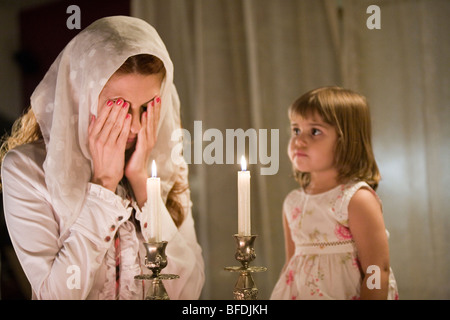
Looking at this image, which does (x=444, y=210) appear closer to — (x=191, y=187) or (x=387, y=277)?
(x=387, y=277)

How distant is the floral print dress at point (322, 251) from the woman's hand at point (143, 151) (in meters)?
0.31

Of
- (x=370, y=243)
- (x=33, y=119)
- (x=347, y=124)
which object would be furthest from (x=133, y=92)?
(x=370, y=243)

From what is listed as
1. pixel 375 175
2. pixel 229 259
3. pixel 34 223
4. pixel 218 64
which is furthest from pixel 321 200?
pixel 34 223

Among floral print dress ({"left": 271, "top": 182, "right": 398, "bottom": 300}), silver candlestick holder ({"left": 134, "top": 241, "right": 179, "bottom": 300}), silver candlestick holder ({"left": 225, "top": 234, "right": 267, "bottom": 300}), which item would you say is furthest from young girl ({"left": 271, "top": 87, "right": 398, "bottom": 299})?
silver candlestick holder ({"left": 134, "top": 241, "right": 179, "bottom": 300})

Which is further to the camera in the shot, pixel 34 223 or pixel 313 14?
pixel 313 14

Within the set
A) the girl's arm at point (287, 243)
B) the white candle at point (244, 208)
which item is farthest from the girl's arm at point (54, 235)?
the girl's arm at point (287, 243)

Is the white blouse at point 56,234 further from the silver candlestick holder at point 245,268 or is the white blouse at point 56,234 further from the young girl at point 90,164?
the silver candlestick holder at point 245,268

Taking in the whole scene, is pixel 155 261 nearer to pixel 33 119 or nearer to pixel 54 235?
pixel 54 235

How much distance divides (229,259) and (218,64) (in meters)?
0.41

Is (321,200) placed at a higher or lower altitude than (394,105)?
lower

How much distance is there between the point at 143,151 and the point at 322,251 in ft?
1.32

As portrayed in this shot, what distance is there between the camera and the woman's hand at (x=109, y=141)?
0.99 metres

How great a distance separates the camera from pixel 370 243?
103 cm

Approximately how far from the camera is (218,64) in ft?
3.70
